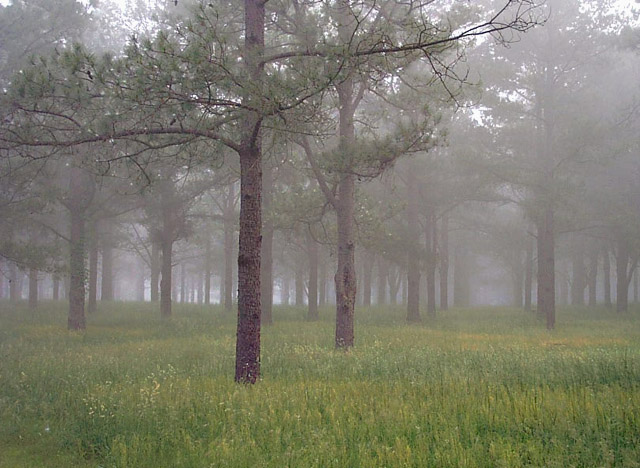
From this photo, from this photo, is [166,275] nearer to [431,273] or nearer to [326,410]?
[431,273]

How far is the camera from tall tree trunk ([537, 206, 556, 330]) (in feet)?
72.3

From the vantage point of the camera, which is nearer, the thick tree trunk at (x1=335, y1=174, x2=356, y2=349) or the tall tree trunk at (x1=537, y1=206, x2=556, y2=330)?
the thick tree trunk at (x1=335, y1=174, x2=356, y2=349)

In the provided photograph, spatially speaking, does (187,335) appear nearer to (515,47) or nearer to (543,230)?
(543,230)

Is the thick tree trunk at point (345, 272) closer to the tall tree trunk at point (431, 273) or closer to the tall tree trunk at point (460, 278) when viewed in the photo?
the tall tree trunk at point (431, 273)

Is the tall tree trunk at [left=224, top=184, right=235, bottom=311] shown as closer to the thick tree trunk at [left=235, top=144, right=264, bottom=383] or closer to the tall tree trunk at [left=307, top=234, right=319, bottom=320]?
the tall tree trunk at [left=307, top=234, right=319, bottom=320]

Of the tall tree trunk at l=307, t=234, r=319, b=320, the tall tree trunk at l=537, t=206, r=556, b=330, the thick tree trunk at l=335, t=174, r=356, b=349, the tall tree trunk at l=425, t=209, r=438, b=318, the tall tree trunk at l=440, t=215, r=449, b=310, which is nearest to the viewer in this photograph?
the thick tree trunk at l=335, t=174, r=356, b=349

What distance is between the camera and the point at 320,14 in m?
13.8

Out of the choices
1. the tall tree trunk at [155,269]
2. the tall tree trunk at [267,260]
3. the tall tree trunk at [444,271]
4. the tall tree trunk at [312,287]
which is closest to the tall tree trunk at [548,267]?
the tall tree trunk at [444,271]

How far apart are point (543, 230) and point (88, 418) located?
21.4 metres

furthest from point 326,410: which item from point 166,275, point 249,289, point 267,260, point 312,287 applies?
point 166,275

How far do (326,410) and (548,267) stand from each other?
60.3ft

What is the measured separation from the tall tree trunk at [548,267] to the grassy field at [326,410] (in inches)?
432

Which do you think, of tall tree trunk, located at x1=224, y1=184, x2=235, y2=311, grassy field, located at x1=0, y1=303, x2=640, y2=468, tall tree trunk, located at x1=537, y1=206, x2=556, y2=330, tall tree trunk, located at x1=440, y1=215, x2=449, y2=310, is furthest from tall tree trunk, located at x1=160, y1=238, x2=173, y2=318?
tall tree trunk, located at x1=440, y1=215, x2=449, y2=310

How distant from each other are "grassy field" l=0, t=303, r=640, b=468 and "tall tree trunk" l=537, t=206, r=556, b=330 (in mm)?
10970
